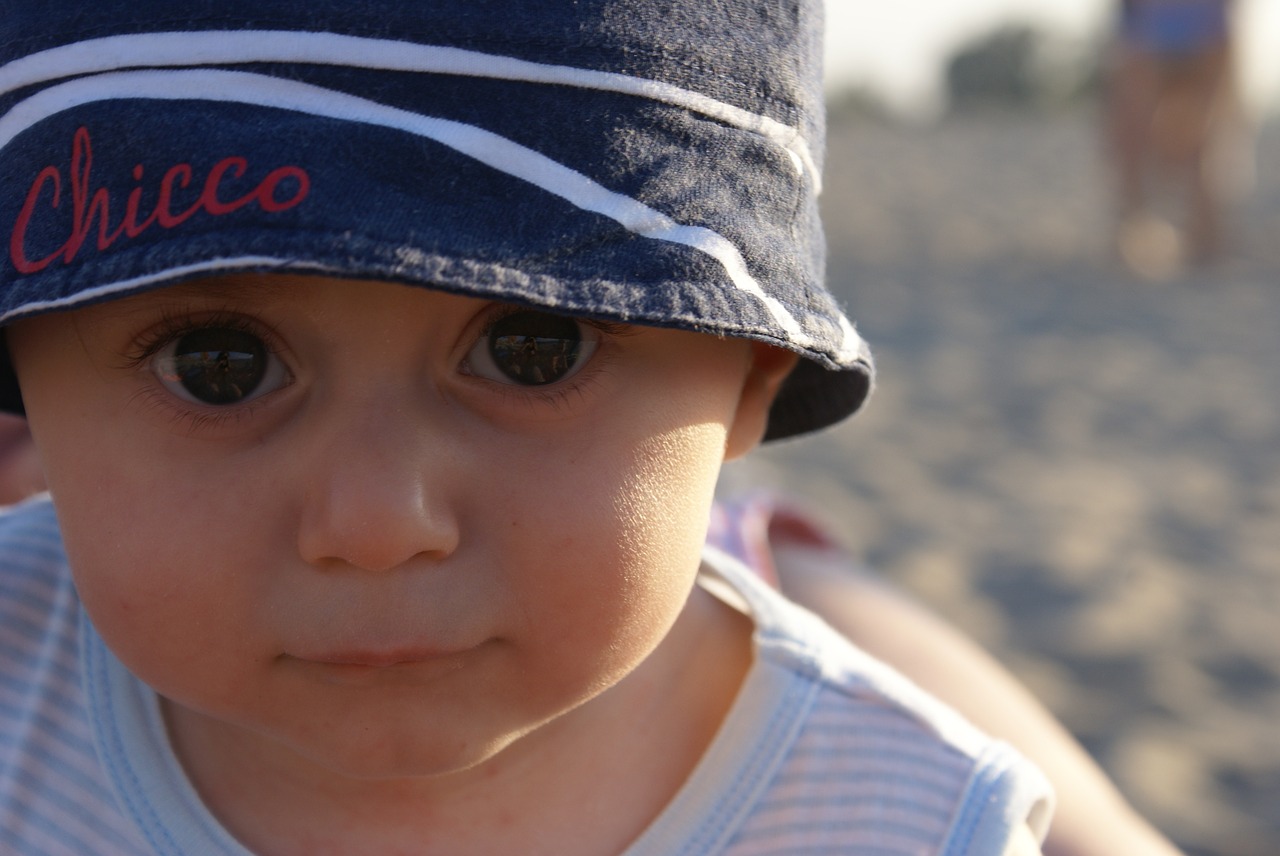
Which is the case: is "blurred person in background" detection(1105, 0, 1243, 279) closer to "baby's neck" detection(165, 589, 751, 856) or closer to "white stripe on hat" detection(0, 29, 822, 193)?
"baby's neck" detection(165, 589, 751, 856)

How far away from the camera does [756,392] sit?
4.79 ft

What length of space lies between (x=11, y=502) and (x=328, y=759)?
1057mm

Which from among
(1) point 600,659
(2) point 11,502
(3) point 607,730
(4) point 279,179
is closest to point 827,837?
(3) point 607,730

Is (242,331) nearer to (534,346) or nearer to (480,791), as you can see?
(534,346)

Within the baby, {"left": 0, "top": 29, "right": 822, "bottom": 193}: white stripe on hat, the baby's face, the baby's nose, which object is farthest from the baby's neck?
{"left": 0, "top": 29, "right": 822, "bottom": 193}: white stripe on hat

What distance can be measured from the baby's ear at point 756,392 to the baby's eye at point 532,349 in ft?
0.89

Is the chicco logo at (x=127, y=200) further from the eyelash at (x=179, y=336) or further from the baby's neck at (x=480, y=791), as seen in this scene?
the baby's neck at (x=480, y=791)

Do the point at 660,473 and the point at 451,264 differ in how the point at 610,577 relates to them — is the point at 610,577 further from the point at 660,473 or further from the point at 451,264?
the point at 451,264

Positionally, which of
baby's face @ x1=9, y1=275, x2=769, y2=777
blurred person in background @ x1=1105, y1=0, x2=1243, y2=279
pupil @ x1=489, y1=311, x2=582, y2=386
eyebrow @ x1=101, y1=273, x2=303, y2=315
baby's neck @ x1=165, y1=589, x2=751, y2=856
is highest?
blurred person in background @ x1=1105, y1=0, x2=1243, y2=279

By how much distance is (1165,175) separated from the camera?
27.5 feet

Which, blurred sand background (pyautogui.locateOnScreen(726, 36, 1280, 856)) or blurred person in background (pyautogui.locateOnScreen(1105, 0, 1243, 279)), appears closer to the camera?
blurred sand background (pyautogui.locateOnScreen(726, 36, 1280, 856))

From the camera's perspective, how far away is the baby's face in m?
1.09

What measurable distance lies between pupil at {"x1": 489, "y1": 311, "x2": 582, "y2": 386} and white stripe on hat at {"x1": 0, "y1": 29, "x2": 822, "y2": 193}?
20 cm

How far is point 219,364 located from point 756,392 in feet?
1.88
